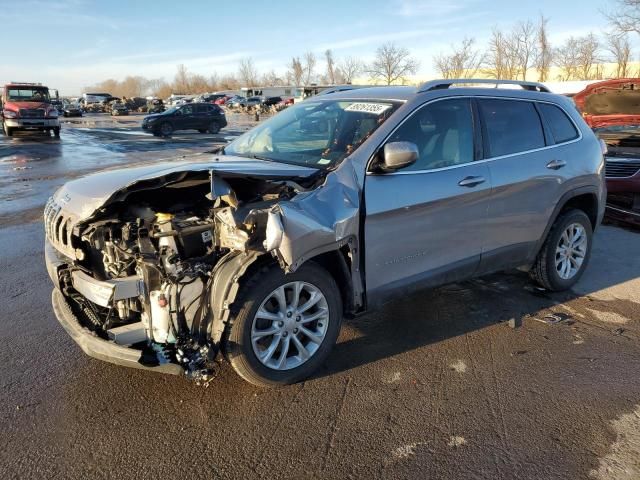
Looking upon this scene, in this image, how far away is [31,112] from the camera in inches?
913

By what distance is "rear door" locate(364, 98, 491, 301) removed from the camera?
343 cm

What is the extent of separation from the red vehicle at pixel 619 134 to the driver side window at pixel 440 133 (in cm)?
404

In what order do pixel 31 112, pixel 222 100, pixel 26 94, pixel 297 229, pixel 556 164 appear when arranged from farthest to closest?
pixel 222 100 < pixel 26 94 < pixel 31 112 < pixel 556 164 < pixel 297 229

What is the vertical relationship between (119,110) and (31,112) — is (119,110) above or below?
above

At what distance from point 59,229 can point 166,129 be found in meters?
24.9

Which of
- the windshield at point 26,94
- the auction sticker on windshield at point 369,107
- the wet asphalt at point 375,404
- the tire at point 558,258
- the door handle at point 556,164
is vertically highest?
the windshield at point 26,94

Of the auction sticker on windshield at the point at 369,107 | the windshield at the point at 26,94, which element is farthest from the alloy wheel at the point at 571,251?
the windshield at the point at 26,94

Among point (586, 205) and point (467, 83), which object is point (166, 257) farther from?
point (586, 205)

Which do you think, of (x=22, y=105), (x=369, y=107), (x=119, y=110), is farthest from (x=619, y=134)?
(x=119, y=110)

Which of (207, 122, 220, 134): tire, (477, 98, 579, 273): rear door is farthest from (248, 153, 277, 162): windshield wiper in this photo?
(207, 122, 220, 134): tire

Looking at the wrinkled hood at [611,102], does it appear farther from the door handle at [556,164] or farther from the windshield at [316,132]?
the windshield at [316,132]

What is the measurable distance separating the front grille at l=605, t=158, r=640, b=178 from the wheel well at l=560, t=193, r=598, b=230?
2.16 metres

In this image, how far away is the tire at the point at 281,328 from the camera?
303 centimetres

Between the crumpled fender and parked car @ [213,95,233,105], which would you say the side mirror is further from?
parked car @ [213,95,233,105]
